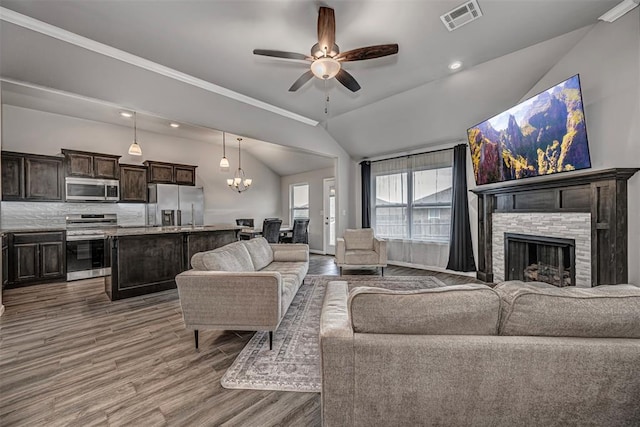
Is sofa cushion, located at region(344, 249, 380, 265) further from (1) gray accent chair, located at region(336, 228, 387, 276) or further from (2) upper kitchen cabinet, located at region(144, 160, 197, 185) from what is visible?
(2) upper kitchen cabinet, located at region(144, 160, 197, 185)

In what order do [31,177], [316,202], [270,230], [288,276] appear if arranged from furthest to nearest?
[316,202], [270,230], [31,177], [288,276]

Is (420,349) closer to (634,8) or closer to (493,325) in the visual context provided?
(493,325)

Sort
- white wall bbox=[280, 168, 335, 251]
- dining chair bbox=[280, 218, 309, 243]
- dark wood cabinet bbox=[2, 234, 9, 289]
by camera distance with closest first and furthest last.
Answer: dark wood cabinet bbox=[2, 234, 9, 289] < dining chair bbox=[280, 218, 309, 243] < white wall bbox=[280, 168, 335, 251]

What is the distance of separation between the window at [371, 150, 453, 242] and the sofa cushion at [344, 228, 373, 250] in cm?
104

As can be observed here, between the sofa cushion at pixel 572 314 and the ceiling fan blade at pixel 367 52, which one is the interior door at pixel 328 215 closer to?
the ceiling fan blade at pixel 367 52

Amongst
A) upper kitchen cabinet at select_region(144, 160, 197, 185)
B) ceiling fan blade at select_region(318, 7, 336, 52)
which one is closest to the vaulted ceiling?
ceiling fan blade at select_region(318, 7, 336, 52)

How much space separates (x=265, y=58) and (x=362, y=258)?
11.2 feet

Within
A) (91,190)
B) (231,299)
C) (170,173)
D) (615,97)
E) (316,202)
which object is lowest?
(231,299)

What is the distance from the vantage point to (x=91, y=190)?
4.81m

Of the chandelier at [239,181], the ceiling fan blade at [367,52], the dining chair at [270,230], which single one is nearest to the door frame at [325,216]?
the dining chair at [270,230]

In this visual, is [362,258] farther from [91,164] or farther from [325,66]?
[91,164]

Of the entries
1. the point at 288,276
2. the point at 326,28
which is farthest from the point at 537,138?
the point at 288,276

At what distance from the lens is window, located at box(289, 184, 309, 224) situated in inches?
315

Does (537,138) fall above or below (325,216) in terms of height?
above
